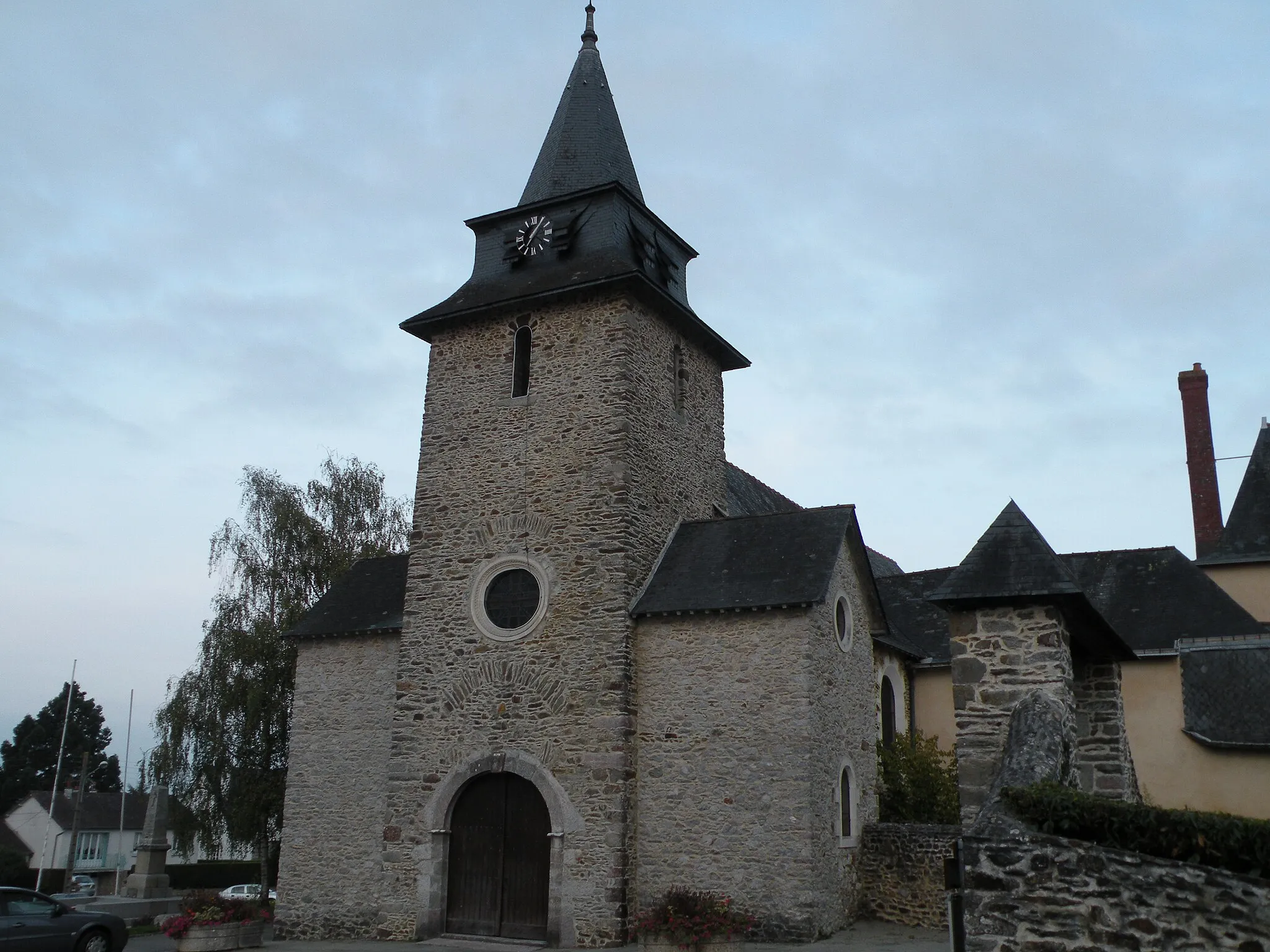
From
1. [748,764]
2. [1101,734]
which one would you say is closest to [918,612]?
[748,764]

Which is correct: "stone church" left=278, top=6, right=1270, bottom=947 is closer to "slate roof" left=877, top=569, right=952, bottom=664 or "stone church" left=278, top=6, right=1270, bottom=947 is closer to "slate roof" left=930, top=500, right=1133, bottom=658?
"slate roof" left=930, top=500, right=1133, bottom=658

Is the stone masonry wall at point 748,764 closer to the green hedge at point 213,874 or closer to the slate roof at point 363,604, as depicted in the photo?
the slate roof at point 363,604

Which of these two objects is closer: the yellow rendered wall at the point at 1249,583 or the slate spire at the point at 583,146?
the slate spire at the point at 583,146

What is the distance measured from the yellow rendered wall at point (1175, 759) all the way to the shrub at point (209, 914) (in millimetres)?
12977

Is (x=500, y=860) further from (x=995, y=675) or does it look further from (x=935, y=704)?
(x=935, y=704)

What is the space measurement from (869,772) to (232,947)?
29.9ft

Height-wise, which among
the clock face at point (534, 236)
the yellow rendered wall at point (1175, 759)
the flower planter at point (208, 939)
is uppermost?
the clock face at point (534, 236)

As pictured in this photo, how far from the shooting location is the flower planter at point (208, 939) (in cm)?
1345

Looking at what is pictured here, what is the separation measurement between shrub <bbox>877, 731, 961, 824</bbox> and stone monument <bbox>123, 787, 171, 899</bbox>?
1529cm

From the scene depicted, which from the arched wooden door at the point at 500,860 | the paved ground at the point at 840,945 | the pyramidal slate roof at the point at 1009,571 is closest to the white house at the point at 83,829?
the paved ground at the point at 840,945

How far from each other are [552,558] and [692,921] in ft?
17.8

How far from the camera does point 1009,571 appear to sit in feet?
30.1

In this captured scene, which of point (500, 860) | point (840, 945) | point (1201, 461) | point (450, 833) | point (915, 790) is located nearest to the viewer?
point (840, 945)

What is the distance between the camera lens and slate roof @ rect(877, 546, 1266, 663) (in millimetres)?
17250
